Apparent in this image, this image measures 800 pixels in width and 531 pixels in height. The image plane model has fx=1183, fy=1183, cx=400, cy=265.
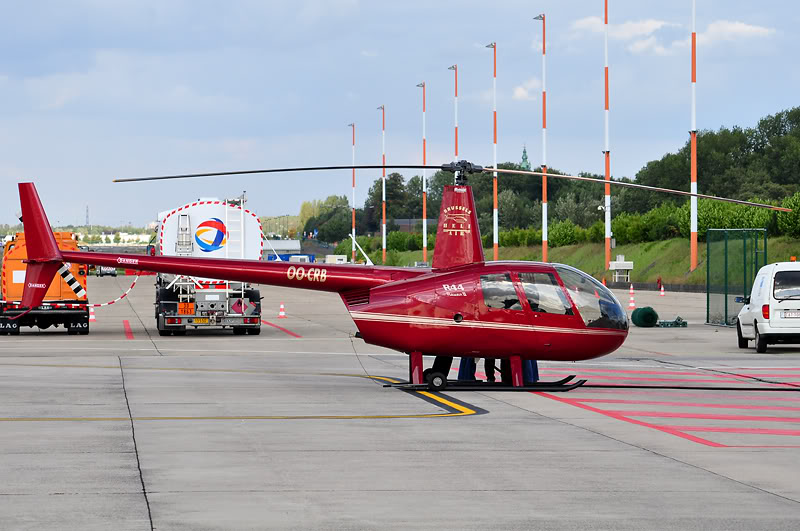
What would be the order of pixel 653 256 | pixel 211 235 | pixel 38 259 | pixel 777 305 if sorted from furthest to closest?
pixel 653 256, pixel 211 235, pixel 777 305, pixel 38 259

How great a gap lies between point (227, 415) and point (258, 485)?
483cm

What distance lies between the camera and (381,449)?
37.9ft

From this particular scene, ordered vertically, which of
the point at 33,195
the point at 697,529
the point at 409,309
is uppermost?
the point at 33,195

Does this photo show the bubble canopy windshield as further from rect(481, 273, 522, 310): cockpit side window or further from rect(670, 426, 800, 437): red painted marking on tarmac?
rect(670, 426, 800, 437): red painted marking on tarmac

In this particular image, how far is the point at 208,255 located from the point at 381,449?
67.9ft

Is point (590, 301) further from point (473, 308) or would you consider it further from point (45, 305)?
point (45, 305)

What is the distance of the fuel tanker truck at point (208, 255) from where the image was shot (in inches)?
1212

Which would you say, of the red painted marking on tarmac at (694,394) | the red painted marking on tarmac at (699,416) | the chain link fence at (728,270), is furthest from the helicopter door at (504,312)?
the chain link fence at (728,270)

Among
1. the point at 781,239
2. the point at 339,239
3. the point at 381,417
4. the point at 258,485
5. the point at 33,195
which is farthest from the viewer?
the point at 339,239

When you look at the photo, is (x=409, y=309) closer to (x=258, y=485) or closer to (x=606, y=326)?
(x=606, y=326)

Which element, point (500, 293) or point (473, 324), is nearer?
point (473, 324)

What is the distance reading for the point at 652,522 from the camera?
8.11m

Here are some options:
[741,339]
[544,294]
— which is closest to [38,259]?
[544,294]

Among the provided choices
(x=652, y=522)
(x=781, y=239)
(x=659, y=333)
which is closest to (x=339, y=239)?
(x=781, y=239)
